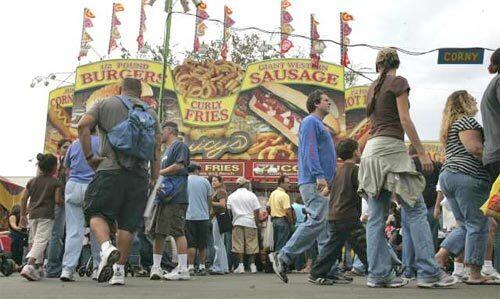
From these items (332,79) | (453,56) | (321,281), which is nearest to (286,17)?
(332,79)

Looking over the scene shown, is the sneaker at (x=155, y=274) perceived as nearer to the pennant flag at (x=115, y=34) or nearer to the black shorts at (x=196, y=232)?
the black shorts at (x=196, y=232)

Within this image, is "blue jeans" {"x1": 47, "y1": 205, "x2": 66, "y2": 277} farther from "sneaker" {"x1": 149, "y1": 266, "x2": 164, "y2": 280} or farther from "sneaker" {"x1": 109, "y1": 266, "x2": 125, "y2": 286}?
"sneaker" {"x1": 109, "y1": 266, "x2": 125, "y2": 286}

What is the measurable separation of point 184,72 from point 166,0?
681 cm

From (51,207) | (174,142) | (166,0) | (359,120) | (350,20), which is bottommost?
(51,207)

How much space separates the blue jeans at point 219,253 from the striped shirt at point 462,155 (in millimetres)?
6511

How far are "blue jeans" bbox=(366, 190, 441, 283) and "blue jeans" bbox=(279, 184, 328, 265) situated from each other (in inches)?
28.2

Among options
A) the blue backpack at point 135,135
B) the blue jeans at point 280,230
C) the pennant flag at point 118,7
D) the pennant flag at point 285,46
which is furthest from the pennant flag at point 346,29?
the blue backpack at point 135,135

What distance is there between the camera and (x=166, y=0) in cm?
2711

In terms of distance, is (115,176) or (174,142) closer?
(115,176)

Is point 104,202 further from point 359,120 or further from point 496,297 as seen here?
point 359,120

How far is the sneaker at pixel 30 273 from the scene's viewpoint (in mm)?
8047

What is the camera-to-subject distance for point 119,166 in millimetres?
6801

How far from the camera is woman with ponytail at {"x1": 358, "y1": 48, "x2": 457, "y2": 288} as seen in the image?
21.1ft

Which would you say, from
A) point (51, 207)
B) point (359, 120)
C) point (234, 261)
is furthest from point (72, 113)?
point (51, 207)
